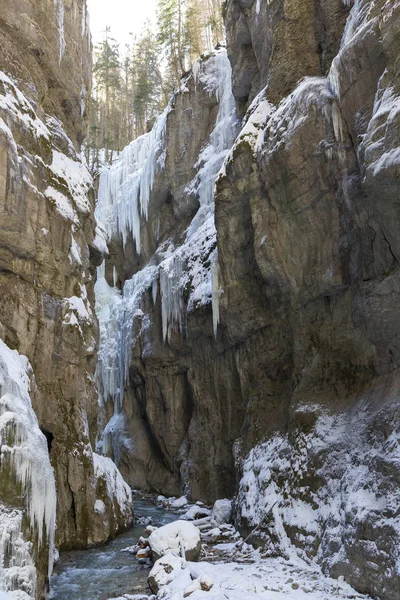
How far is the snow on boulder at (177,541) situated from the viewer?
33.5 ft

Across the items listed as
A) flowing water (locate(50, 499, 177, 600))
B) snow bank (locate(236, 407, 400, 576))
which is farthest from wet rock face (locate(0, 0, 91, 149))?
flowing water (locate(50, 499, 177, 600))

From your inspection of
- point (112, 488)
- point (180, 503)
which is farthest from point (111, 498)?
point (180, 503)

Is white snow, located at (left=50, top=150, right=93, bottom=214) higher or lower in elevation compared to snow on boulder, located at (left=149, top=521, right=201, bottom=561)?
higher

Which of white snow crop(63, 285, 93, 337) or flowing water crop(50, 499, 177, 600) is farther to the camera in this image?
white snow crop(63, 285, 93, 337)

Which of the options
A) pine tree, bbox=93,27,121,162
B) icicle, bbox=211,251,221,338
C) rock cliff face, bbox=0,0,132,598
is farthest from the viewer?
pine tree, bbox=93,27,121,162

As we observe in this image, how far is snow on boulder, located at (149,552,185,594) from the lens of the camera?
880cm

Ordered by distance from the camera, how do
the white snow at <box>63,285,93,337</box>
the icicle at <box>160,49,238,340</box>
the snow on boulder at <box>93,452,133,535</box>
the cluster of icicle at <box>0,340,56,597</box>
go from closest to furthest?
the cluster of icicle at <box>0,340,56,597</box> → the snow on boulder at <box>93,452,133,535</box> → the white snow at <box>63,285,93,337</box> → the icicle at <box>160,49,238,340</box>

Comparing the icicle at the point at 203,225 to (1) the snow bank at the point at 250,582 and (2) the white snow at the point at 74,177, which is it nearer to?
(2) the white snow at the point at 74,177

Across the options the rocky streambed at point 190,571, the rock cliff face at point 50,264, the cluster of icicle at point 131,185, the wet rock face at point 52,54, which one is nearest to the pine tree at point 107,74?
the cluster of icicle at point 131,185

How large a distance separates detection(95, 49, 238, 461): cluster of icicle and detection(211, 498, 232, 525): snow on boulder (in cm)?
722

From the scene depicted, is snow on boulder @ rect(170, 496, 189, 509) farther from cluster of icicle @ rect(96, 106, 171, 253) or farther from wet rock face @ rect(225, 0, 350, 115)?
wet rock face @ rect(225, 0, 350, 115)

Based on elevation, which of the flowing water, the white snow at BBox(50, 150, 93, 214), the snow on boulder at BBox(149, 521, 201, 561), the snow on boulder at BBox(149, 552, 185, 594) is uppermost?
the white snow at BBox(50, 150, 93, 214)

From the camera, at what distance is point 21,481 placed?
289 inches

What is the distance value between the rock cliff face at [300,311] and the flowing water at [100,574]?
2.84m
